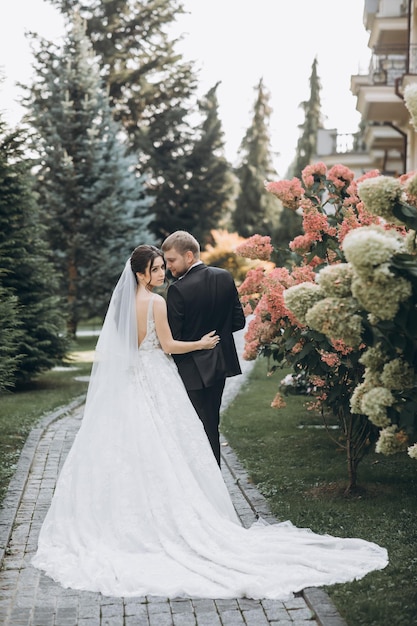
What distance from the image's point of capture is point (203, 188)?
39.3 m

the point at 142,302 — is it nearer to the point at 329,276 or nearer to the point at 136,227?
the point at 329,276

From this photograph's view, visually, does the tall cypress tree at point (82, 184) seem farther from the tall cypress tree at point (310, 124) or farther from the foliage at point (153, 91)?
the tall cypress tree at point (310, 124)

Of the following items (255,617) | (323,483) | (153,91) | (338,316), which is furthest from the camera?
(153,91)

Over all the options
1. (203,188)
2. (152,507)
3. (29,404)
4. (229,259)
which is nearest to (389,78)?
(29,404)

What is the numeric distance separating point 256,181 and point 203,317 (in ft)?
144

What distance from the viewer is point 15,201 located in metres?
14.7

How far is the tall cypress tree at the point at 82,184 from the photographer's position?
85.0 feet

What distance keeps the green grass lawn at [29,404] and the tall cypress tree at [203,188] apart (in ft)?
63.9

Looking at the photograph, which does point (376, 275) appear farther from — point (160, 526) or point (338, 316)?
point (160, 526)

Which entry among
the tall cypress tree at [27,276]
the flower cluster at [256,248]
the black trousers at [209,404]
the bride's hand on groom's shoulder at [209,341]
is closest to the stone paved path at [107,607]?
the black trousers at [209,404]

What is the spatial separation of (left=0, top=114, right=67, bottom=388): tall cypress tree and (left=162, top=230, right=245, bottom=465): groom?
7.70 m

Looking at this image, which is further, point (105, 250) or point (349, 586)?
point (105, 250)

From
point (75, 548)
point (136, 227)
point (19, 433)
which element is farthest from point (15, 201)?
point (136, 227)

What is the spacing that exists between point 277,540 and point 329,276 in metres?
2.37
